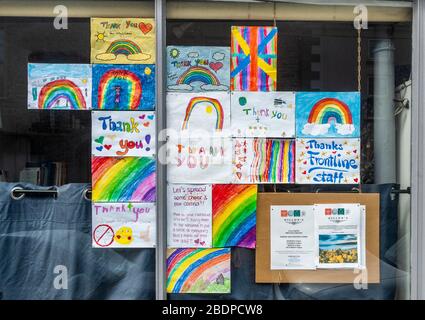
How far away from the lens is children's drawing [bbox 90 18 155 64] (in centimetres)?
Answer: 302

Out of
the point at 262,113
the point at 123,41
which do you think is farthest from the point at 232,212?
the point at 123,41

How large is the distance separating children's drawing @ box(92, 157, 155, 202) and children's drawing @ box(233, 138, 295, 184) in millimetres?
601

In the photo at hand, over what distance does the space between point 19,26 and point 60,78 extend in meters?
0.48

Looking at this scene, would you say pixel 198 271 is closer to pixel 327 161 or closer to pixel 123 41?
pixel 327 161

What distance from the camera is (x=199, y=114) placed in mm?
3049

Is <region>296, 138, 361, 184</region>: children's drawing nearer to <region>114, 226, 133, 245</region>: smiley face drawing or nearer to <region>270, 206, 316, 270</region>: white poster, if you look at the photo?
<region>270, 206, 316, 270</region>: white poster

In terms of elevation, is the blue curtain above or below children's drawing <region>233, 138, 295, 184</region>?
below

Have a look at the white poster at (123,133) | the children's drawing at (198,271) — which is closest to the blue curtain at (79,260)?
the children's drawing at (198,271)

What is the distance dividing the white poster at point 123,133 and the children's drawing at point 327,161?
1.04 m

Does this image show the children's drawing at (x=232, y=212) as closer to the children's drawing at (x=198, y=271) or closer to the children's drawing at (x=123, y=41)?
the children's drawing at (x=198, y=271)

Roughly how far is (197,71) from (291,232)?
1301 mm

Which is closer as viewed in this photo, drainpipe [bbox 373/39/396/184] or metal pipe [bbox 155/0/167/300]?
metal pipe [bbox 155/0/167/300]

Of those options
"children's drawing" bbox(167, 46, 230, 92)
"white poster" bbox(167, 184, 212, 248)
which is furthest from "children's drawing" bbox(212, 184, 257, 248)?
"children's drawing" bbox(167, 46, 230, 92)
